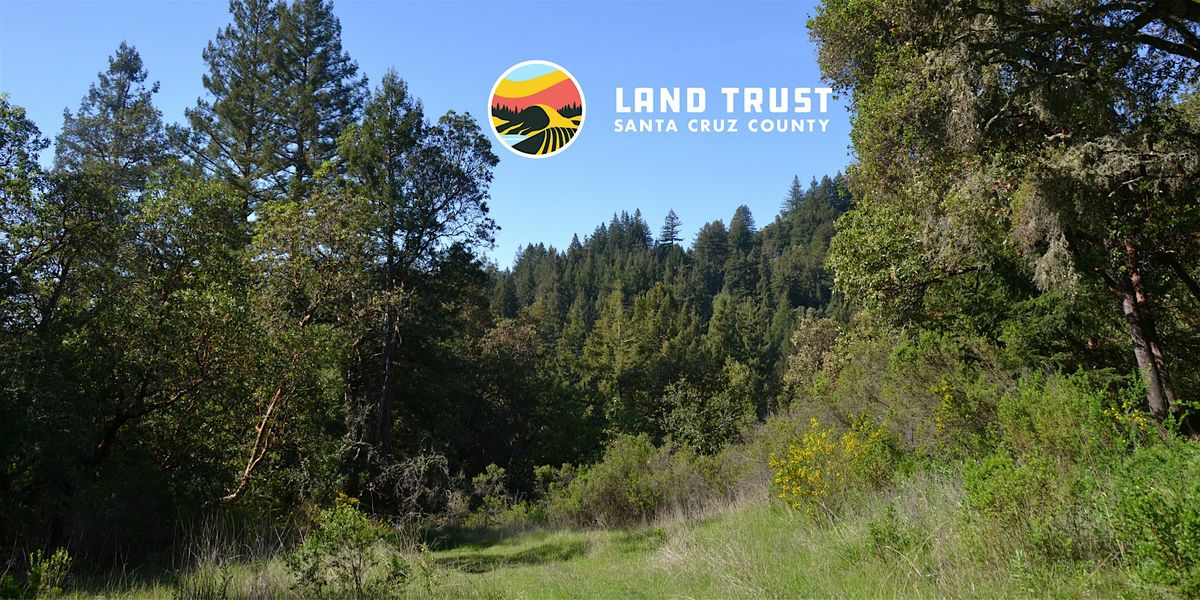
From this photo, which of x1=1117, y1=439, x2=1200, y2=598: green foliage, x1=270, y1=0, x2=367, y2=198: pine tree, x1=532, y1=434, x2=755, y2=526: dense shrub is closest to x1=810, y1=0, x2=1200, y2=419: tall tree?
x1=1117, y1=439, x2=1200, y2=598: green foliage

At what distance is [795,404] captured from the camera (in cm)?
1609

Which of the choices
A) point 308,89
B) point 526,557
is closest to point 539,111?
point 526,557

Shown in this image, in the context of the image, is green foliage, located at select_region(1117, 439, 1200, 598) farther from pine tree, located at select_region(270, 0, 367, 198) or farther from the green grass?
pine tree, located at select_region(270, 0, 367, 198)

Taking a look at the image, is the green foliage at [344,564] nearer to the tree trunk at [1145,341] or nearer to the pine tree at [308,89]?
the tree trunk at [1145,341]

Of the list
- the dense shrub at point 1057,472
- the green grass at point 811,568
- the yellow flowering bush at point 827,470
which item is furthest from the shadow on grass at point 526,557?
the dense shrub at point 1057,472

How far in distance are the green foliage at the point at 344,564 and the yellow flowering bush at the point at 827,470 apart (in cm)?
442

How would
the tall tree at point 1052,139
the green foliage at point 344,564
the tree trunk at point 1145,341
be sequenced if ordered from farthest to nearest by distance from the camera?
the tree trunk at point 1145,341
the tall tree at point 1052,139
the green foliage at point 344,564

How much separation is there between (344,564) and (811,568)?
3868mm

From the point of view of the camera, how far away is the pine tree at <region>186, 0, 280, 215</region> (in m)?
22.1

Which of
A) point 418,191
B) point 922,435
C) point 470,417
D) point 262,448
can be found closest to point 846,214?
point 922,435

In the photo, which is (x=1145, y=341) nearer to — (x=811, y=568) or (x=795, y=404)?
(x=811, y=568)

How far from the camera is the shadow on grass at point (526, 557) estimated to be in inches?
409

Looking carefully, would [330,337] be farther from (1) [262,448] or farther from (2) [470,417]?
(2) [470,417]

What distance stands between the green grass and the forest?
4 centimetres
